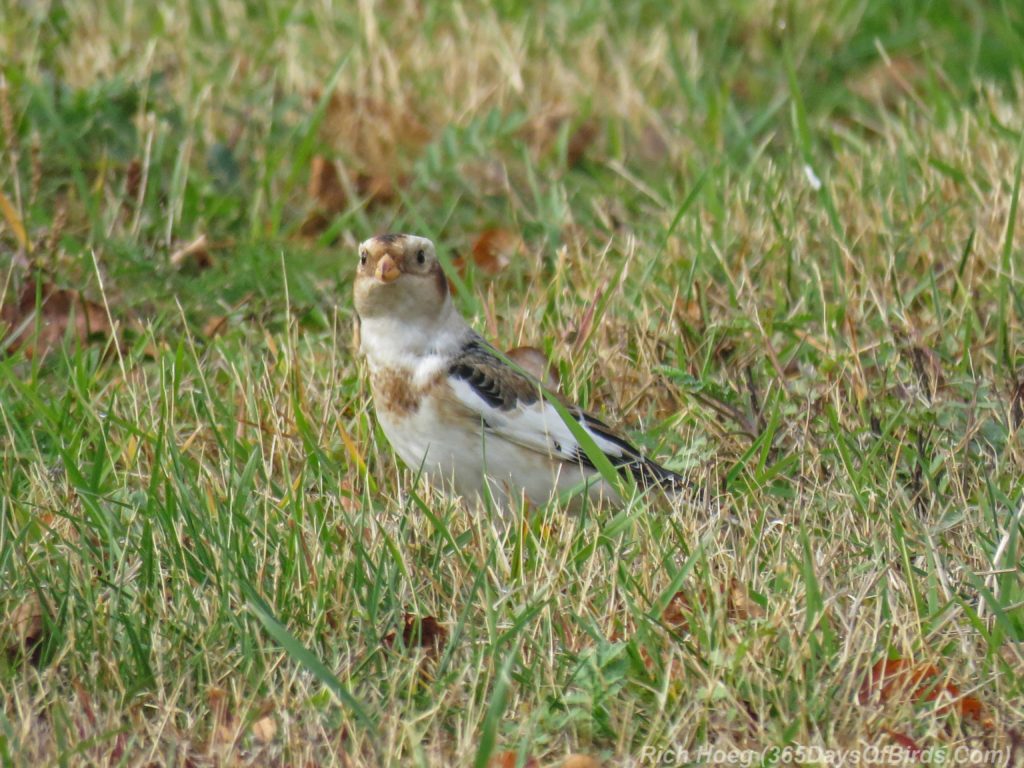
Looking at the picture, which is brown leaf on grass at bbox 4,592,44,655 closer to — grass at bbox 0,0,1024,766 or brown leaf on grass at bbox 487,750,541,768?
grass at bbox 0,0,1024,766

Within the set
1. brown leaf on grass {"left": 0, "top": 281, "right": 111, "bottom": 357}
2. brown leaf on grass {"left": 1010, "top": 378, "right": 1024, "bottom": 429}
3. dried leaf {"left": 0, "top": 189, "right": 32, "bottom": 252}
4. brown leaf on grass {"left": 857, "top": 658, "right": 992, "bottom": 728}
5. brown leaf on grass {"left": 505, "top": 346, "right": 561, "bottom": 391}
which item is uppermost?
brown leaf on grass {"left": 857, "top": 658, "right": 992, "bottom": 728}

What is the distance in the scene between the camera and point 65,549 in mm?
3428

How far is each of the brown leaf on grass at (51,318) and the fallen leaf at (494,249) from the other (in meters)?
1.28

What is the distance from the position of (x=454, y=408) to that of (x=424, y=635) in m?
0.80

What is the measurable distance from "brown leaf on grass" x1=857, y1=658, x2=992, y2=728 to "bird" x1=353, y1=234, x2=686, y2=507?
3.10 feet

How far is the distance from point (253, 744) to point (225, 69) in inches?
160

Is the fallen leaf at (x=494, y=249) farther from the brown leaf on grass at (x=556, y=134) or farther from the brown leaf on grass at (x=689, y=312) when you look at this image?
the brown leaf on grass at (x=689, y=312)

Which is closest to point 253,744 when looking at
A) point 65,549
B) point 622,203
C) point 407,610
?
point 407,610

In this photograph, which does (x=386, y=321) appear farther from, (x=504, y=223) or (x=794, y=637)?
(x=504, y=223)

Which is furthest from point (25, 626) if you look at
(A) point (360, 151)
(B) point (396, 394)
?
(A) point (360, 151)

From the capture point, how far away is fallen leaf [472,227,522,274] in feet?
18.0

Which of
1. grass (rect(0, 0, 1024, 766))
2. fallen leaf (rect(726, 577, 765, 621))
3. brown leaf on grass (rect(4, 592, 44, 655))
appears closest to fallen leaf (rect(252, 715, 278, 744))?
grass (rect(0, 0, 1024, 766))

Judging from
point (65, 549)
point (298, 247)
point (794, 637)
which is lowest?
point (298, 247)

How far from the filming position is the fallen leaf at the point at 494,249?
5.49 meters
